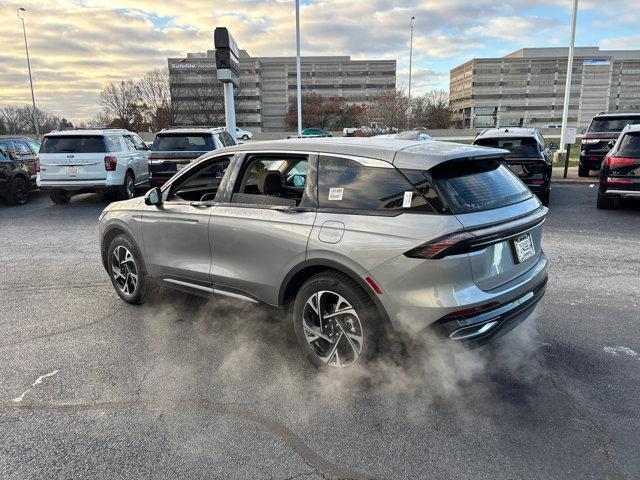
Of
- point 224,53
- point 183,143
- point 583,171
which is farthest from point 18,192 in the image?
point 583,171

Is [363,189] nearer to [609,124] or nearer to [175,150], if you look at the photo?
[175,150]

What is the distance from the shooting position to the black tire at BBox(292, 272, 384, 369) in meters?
3.11

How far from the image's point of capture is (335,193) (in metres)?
3.31

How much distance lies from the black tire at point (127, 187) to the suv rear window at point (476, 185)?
413 inches

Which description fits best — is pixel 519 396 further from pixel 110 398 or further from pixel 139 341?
pixel 139 341

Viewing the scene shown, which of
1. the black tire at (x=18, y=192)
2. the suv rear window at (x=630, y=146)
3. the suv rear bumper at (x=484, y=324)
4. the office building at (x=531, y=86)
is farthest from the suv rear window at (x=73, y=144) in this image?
the office building at (x=531, y=86)

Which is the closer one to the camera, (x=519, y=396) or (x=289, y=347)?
(x=519, y=396)

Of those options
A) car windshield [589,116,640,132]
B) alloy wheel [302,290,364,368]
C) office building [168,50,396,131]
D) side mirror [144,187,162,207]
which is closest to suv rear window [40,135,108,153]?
side mirror [144,187,162,207]

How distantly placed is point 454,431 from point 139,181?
12209 mm

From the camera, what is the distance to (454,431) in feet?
9.29

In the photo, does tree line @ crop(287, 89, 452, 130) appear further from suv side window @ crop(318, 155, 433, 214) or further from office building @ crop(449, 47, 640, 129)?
suv side window @ crop(318, 155, 433, 214)

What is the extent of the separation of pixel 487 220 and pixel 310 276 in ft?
4.15

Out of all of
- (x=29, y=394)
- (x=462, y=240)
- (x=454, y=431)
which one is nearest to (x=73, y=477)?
(x=29, y=394)

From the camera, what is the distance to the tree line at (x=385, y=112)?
45.6 m
